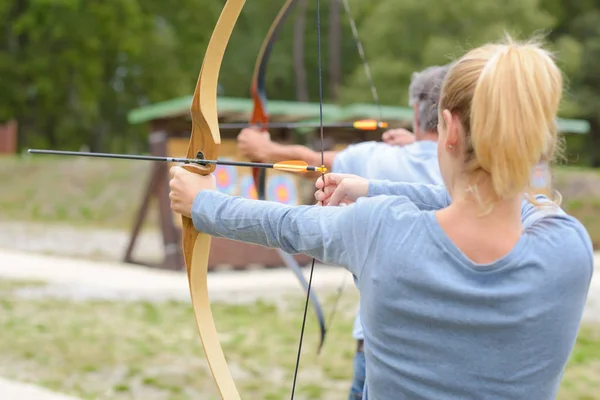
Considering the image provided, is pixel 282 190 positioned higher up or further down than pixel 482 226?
further down

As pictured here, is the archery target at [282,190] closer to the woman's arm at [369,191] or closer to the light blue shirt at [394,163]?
the light blue shirt at [394,163]

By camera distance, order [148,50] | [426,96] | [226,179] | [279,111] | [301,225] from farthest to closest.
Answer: [148,50] → [279,111] → [226,179] → [426,96] → [301,225]

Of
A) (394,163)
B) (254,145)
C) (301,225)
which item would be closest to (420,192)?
(301,225)

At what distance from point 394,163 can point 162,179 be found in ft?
20.3

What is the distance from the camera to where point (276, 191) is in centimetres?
896

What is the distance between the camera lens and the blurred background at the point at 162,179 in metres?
4.25

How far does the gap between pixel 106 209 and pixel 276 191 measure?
564 centimetres

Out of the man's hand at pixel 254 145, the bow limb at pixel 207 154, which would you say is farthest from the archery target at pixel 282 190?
the bow limb at pixel 207 154

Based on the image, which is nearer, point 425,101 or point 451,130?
point 451,130

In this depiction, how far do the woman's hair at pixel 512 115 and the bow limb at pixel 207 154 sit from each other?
0.72m

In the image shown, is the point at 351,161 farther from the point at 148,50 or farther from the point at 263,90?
the point at 148,50

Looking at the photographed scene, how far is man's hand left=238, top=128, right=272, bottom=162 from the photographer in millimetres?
2689

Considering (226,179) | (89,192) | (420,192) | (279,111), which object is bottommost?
(89,192)

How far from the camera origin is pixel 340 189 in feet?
4.66
